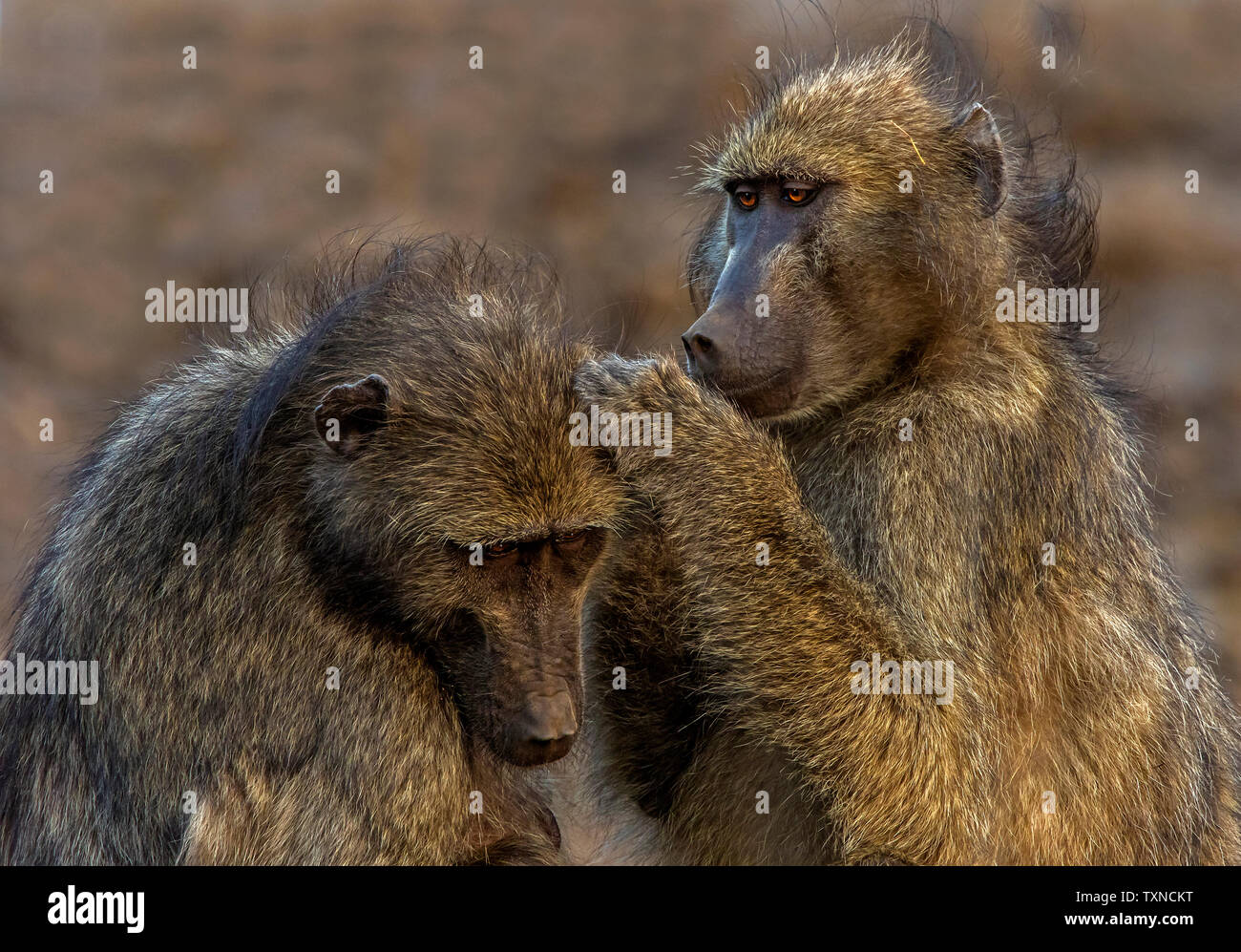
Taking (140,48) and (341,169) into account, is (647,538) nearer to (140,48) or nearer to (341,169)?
(341,169)

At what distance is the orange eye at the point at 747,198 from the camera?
203 inches

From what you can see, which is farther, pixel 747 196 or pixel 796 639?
pixel 747 196

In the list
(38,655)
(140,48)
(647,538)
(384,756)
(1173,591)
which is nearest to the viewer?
(384,756)

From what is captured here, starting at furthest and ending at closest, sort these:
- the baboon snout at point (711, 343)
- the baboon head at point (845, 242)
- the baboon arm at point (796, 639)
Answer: the baboon head at point (845, 242) → the baboon snout at point (711, 343) → the baboon arm at point (796, 639)

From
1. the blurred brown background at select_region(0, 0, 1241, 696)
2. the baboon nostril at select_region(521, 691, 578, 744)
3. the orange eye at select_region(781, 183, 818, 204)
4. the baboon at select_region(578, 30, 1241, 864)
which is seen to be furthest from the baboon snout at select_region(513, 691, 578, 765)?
the blurred brown background at select_region(0, 0, 1241, 696)

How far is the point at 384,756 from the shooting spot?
155 inches

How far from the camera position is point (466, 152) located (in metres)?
12.9

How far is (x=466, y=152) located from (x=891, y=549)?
9.17 m

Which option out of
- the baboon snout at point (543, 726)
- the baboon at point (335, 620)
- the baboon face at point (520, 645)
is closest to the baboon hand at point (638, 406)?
the baboon at point (335, 620)

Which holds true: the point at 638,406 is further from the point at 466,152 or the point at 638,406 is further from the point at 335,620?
the point at 466,152

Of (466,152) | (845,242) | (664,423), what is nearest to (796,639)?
(664,423)

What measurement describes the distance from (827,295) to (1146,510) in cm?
151

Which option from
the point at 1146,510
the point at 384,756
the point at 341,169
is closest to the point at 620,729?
the point at 384,756

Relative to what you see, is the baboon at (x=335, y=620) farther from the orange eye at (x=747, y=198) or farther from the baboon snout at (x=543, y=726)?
the orange eye at (x=747, y=198)
